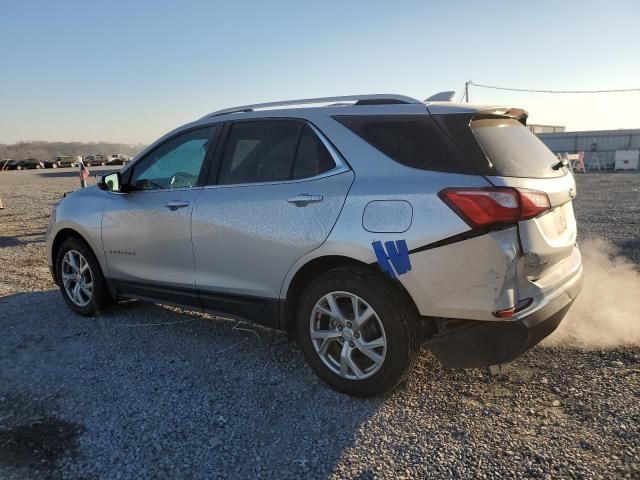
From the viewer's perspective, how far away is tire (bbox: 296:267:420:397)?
9.62 ft

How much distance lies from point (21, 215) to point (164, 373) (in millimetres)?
11756

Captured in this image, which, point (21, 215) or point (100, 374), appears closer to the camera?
point (100, 374)

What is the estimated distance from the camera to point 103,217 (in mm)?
4578

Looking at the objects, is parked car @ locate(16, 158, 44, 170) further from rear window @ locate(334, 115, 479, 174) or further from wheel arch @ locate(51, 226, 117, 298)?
rear window @ locate(334, 115, 479, 174)

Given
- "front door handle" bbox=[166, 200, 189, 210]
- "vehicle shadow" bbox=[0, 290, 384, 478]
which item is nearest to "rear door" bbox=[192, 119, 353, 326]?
"front door handle" bbox=[166, 200, 189, 210]

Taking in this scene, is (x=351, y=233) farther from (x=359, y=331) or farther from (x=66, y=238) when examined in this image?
(x=66, y=238)

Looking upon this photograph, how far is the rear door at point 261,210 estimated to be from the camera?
321 centimetres

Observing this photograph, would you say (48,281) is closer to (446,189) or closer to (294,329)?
(294,329)

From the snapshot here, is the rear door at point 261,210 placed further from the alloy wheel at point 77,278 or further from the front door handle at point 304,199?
the alloy wheel at point 77,278

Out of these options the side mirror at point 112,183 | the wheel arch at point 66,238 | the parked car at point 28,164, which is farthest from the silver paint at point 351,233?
the parked car at point 28,164

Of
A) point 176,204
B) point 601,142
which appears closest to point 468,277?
point 176,204

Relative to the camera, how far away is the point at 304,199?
3236 millimetres

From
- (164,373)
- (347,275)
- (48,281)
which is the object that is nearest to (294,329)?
(347,275)

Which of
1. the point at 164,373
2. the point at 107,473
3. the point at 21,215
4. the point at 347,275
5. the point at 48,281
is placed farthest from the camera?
the point at 21,215
